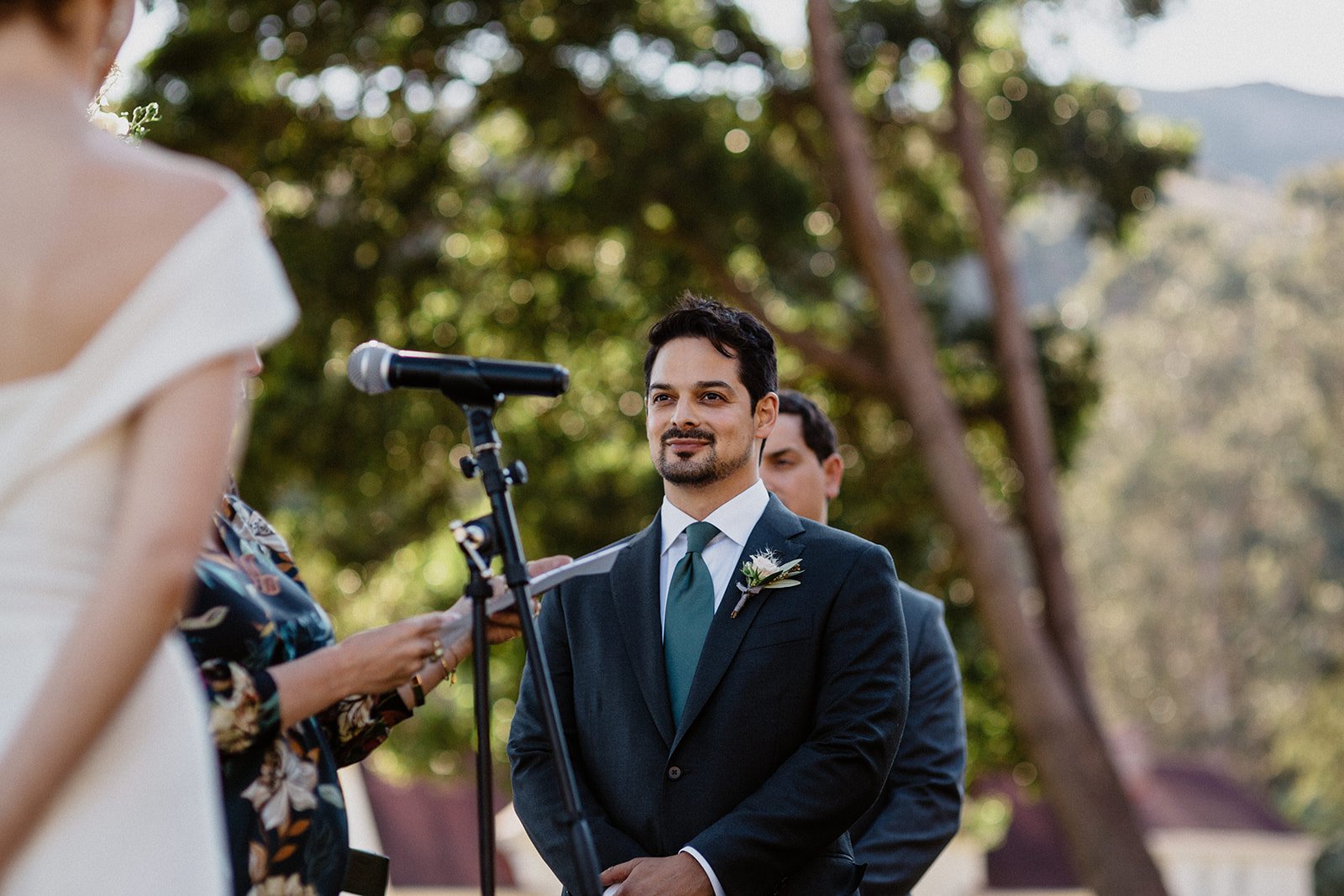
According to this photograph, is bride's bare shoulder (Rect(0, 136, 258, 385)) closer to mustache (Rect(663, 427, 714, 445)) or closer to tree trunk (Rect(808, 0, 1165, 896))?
mustache (Rect(663, 427, 714, 445))

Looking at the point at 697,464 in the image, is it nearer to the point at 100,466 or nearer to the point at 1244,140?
the point at 100,466

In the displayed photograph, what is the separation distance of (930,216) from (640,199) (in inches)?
150

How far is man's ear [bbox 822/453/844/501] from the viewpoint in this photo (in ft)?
17.5

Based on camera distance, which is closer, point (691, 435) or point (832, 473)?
point (691, 435)

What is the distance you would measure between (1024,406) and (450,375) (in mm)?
11663

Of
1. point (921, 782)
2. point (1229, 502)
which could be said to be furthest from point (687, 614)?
point (1229, 502)

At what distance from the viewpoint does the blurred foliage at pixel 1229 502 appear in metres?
40.0

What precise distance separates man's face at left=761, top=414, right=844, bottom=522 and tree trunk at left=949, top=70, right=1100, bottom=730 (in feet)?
28.4

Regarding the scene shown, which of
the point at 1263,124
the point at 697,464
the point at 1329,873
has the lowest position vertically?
the point at 1329,873

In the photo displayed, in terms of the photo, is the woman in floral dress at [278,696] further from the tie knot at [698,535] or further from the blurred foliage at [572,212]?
the blurred foliage at [572,212]

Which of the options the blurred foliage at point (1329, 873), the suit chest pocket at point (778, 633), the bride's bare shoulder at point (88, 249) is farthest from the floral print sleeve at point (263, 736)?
the blurred foliage at point (1329, 873)

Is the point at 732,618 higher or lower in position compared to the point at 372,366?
lower

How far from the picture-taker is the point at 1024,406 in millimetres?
13883

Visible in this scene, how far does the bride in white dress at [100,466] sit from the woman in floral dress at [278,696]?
53 cm
